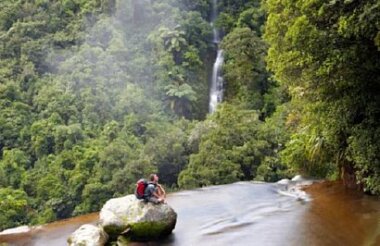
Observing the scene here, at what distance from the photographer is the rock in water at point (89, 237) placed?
1017 centimetres

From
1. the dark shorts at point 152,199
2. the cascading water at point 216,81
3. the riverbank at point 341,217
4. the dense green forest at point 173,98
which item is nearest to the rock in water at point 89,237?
the dark shorts at point 152,199

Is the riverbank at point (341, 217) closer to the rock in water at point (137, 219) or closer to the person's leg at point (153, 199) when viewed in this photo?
the rock in water at point (137, 219)

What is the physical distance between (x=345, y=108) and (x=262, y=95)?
78.3ft

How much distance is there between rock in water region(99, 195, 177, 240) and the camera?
10602 millimetres

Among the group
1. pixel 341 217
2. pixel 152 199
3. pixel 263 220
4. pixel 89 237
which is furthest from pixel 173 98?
pixel 89 237

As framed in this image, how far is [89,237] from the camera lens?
10266 mm

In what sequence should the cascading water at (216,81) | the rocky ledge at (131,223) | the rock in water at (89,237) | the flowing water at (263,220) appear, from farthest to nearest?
1. the cascading water at (216,81)
2. the flowing water at (263,220)
3. the rocky ledge at (131,223)
4. the rock in water at (89,237)

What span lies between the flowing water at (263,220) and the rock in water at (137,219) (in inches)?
14.3

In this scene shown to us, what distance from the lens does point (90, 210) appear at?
2461 centimetres

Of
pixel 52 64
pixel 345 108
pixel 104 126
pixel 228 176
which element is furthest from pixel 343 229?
pixel 52 64

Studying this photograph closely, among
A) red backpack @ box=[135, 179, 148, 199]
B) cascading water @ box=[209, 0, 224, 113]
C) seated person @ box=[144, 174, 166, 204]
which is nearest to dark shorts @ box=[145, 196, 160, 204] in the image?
seated person @ box=[144, 174, 166, 204]

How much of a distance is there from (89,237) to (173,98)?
84.5ft

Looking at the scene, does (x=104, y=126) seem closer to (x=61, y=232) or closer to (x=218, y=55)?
(x=218, y=55)

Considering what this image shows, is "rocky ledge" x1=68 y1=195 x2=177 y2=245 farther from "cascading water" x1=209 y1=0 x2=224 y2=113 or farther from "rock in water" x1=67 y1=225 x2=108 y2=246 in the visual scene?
"cascading water" x1=209 y1=0 x2=224 y2=113
